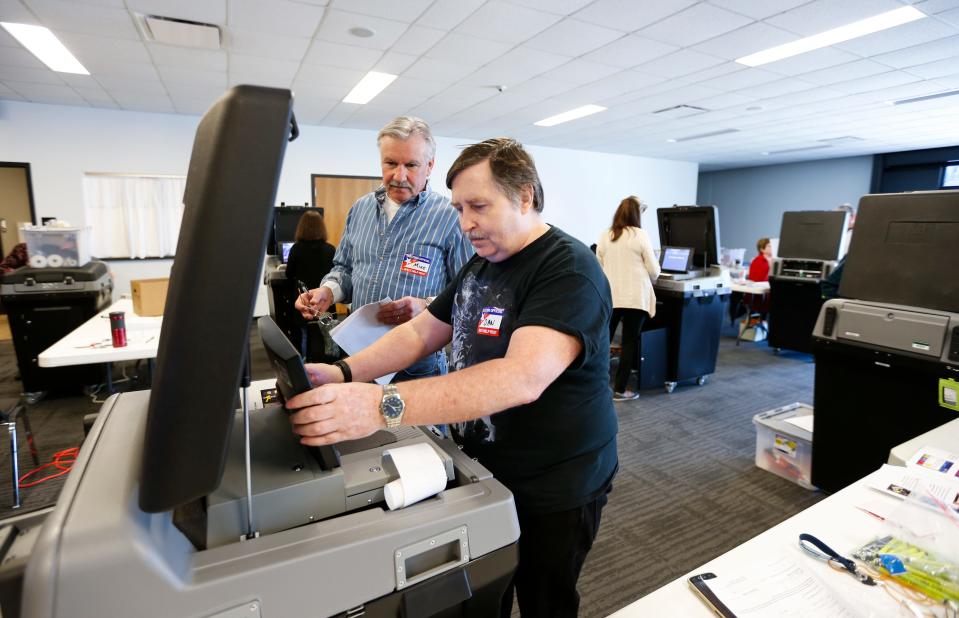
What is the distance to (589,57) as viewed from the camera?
404cm

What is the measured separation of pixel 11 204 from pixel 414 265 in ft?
25.7

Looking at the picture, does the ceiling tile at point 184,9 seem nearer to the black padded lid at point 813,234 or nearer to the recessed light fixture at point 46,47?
the recessed light fixture at point 46,47

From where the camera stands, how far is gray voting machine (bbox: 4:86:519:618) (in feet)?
1.51

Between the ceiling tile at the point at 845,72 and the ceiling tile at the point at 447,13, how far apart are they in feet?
10.8

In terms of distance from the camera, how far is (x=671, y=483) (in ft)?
8.58

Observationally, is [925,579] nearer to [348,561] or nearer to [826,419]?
[348,561]

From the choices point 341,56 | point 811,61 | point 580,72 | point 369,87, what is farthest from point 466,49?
point 811,61

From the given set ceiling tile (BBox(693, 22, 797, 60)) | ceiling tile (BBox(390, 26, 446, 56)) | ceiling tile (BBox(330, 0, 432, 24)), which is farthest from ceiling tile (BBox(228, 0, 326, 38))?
ceiling tile (BBox(693, 22, 797, 60))

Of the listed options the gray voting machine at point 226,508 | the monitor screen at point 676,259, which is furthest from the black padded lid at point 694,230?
the gray voting machine at point 226,508

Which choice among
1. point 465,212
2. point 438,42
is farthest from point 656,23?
point 465,212

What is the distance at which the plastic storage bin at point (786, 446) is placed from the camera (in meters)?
2.52

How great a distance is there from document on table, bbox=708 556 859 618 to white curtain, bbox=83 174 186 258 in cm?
680

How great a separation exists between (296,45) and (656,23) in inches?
105

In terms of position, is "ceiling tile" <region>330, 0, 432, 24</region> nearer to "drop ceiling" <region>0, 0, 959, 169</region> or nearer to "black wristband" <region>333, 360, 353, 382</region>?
"drop ceiling" <region>0, 0, 959, 169</region>
